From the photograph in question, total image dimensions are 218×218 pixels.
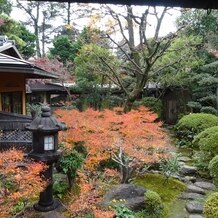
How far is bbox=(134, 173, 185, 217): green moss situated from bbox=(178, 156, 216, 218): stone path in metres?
0.21

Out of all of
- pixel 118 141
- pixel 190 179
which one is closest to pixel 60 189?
pixel 118 141

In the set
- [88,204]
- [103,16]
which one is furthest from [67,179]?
[103,16]

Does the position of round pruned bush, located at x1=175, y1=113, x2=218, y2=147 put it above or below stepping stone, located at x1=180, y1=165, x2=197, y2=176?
above

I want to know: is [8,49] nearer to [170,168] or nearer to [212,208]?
[170,168]

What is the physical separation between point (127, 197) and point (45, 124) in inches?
96.5

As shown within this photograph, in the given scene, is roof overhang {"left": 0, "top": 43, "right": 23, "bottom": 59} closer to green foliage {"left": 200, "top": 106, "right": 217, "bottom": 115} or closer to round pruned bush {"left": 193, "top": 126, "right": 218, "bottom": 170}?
round pruned bush {"left": 193, "top": 126, "right": 218, "bottom": 170}

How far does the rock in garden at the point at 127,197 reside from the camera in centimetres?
653

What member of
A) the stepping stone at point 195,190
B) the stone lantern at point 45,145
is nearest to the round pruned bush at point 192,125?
the stepping stone at point 195,190

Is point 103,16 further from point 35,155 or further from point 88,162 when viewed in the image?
point 35,155

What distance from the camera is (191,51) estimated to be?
47.5 ft

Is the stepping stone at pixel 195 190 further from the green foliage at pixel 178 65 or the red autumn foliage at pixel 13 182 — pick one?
the green foliage at pixel 178 65

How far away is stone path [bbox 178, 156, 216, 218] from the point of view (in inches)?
284

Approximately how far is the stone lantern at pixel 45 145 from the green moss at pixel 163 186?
9.85 ft

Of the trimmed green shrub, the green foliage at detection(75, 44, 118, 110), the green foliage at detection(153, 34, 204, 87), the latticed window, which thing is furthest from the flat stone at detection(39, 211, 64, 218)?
the green foliage at detection(75, 44, 118, 110)
